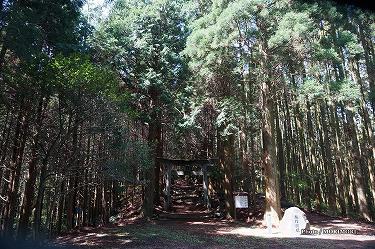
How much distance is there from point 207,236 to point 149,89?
291 inches

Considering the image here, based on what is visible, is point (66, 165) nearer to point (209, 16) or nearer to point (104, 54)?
point (104, 54)

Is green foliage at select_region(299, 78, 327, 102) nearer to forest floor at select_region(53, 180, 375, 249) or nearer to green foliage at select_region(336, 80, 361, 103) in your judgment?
green foliage at select_region(336, 80, 361, 103)

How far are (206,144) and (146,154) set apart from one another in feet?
27.2

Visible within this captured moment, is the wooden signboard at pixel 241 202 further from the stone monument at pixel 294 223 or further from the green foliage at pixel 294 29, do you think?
the green foliage at pixel 294 29

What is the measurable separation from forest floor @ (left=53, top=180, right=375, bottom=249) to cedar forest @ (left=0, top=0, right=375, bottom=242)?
48.2 inches

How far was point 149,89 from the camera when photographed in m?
15.2

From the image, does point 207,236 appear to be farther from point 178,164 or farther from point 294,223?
point 178,164

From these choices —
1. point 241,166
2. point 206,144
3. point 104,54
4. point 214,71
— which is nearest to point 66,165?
point 104,54

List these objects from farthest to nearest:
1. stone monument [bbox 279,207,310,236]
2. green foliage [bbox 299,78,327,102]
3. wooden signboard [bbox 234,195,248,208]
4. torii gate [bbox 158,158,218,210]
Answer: torii gate [bbox 158,158,218,210] < wooden signboard [bbox 234,195,248,208] < stone monument [bbox 279,207,310,236] < green foliage [bbox 299,78,327,102]

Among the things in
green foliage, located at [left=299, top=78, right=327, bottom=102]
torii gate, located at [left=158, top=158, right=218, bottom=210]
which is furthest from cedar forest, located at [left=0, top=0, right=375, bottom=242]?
torii gate, located at [left=158, top=158, right=218, bottom=210]

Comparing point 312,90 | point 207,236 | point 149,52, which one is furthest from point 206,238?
point 149,52

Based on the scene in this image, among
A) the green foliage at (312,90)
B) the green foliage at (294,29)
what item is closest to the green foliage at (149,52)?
the green foliage at (294,29)

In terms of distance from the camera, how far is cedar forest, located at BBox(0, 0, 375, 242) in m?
8.79

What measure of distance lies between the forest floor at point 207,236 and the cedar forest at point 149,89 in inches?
48.2
